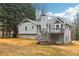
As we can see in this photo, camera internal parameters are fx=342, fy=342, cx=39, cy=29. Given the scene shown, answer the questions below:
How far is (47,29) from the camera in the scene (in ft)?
15.5

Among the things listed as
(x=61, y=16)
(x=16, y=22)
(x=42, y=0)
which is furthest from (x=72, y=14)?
(x=16, y=22)

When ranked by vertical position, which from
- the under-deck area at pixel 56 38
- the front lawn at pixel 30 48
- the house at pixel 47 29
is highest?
the house at pixel 47 29

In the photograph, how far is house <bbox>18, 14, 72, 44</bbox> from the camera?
4.71 metres

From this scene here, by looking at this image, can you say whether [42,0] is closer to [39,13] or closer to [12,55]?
[39,13]

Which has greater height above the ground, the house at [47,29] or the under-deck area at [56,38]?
the house at [47,29]

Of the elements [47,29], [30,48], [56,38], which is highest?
[47,29]

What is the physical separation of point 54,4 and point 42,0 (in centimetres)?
17

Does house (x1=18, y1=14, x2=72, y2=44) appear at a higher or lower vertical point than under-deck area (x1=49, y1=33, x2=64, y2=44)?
higher

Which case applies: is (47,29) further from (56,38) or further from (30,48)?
(30,48)

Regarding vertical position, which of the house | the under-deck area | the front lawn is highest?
the house

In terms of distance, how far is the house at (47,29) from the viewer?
471 cm

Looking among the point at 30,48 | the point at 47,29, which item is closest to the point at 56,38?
the point at 47,29

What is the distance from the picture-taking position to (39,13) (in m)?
4.76

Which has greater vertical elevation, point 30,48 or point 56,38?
point 56,38
